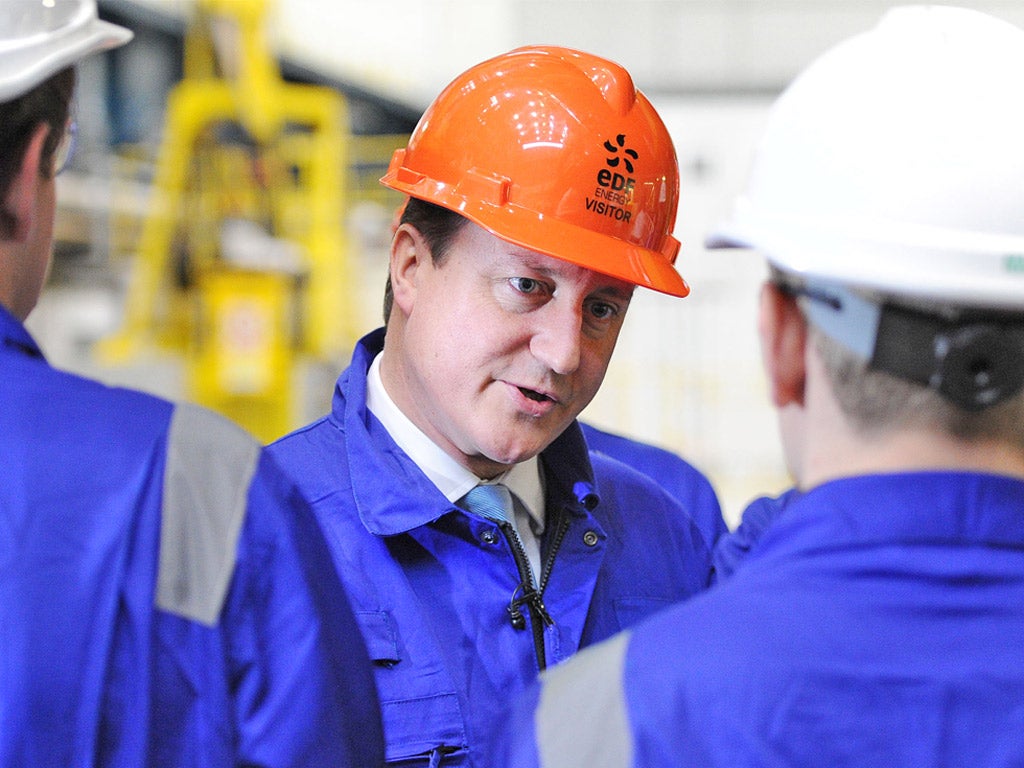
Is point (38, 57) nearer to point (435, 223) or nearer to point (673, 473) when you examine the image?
point (435, 223)

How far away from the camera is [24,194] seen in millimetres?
1533

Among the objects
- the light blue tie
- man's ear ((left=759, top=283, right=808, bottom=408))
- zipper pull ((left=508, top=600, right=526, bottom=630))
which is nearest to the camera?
man's ear ((left=759, top=283, right=808, bottom=408))

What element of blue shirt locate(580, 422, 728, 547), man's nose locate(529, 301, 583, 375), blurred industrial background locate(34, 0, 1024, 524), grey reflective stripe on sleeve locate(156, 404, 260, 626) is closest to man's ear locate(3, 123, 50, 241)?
grey reflective stripe on sleeve locate(156, 404, 260, 626)

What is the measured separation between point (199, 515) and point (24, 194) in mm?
449

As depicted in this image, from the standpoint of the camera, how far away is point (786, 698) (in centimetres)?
119

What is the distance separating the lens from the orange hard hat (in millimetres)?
2119

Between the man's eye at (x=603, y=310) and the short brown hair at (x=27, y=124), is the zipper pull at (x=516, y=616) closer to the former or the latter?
the man's eye at (x=603, y=310)

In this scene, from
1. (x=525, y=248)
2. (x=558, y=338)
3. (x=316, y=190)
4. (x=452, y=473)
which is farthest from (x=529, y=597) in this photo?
(x=316, y=190)

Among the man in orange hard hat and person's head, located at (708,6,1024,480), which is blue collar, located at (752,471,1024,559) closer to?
person's head, located at (708,6,1024,480)

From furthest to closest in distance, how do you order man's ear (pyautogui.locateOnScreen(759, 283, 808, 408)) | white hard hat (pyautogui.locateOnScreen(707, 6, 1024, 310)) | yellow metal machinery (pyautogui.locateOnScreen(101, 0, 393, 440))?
1. yellow metal machinery (pyautogui.locateOnScreen(101, 0, 393, 440))
2. man's ear (pyautogui.locateOnScreen(759, 283, 808, 408))
3. white hard hat (pyautogui.locateOnScreen(707, 6, 1024, 310))

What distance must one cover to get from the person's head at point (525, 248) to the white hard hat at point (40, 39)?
0.69m

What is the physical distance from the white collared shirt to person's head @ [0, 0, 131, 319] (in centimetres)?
75

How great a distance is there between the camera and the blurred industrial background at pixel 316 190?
9305 mm

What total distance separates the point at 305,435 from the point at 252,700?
78 cm
